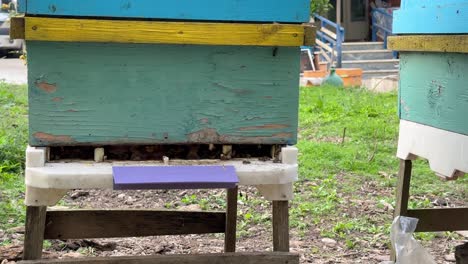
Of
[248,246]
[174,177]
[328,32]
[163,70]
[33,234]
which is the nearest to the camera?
[174,177]

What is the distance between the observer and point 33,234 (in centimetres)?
231

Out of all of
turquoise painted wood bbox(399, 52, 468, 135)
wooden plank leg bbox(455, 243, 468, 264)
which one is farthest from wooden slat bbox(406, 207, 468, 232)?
turquoise painted wood bbox(399, 52, 468, 135)

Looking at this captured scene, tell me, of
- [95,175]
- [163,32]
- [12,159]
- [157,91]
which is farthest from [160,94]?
[12,159]

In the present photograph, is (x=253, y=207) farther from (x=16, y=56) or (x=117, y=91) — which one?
(x=16, y=56)

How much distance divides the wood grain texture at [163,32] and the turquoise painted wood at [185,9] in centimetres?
3

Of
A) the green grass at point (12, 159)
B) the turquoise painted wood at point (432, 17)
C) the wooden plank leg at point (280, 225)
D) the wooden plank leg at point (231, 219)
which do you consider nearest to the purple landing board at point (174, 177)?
the wooden plank leg at point (280, 225)

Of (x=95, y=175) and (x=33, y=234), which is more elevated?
(x=95, y=175)

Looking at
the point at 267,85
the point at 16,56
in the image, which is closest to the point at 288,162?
the point at 267,85

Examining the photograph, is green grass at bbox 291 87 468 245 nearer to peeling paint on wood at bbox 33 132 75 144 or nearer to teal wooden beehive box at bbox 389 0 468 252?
teal wooden beehive box at bbox 389 0 468 252

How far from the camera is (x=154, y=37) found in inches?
84.4

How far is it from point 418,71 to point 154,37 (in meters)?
1.31

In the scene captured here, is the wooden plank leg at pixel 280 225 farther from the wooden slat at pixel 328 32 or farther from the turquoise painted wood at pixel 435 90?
the wooden slat at pixel 328 32

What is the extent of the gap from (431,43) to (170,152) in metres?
1.16

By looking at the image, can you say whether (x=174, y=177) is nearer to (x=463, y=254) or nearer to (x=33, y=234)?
(x=33, y=234)
